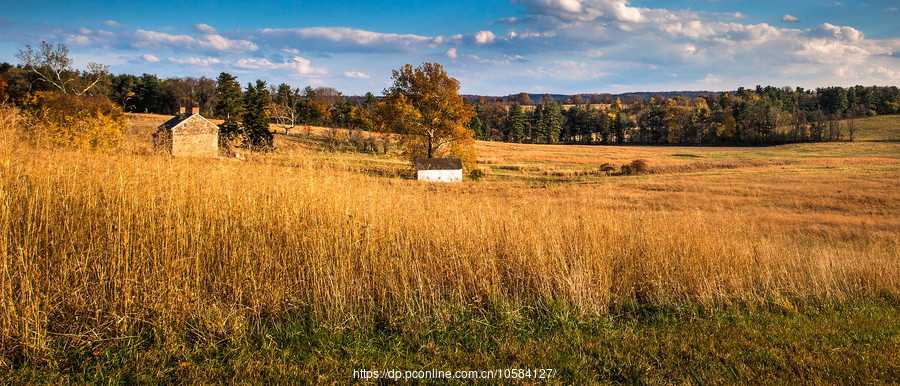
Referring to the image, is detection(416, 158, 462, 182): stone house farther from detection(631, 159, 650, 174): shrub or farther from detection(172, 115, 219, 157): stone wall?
detection(631, 159, 650, 174): shrub

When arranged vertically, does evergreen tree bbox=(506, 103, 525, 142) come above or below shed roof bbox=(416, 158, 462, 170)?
above

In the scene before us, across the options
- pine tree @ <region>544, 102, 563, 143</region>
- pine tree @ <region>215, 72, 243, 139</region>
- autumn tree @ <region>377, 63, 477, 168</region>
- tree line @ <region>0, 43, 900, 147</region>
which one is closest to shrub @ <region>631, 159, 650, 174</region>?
autumn tree @ <region>377, 63, 477, 168</region>

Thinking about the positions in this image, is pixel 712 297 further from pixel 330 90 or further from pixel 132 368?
pixel 330 90

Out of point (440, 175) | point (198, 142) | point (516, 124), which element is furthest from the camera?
point (516, 124)

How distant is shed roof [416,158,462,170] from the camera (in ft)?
126

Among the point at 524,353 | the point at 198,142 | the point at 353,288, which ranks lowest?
the point at 524,353

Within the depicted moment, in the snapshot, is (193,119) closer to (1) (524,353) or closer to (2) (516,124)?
(1) (524,353)

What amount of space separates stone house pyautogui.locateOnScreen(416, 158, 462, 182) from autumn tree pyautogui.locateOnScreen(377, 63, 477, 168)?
2144 millimetres

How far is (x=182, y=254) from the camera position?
5.46 meters

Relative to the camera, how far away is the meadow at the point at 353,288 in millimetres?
4344

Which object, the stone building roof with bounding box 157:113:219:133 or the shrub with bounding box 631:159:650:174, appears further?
the shrub with bounding box 631:159:650:174

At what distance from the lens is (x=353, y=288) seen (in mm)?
5688

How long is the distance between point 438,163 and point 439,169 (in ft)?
1.89

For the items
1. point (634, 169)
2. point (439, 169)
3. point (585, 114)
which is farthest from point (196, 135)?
point (585, 114)
